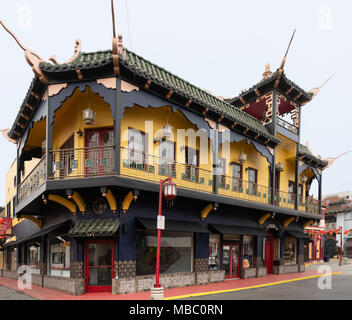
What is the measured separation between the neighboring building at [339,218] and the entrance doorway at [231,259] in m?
35.8

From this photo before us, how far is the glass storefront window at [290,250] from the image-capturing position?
26.6 meters

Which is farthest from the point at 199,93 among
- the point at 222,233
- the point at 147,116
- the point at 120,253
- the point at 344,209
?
the point at 344,209

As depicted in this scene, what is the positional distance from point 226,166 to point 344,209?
40444 millimetres

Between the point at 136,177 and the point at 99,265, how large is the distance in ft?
12.9

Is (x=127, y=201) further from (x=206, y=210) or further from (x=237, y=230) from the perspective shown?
(x=237, y=230)

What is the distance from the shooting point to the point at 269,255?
25.1 metres

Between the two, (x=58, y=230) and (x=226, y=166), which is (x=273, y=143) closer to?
(x=226, y=166)

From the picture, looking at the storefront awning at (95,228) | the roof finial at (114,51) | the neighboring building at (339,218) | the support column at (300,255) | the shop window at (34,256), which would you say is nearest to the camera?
the roof finial at (114,51)

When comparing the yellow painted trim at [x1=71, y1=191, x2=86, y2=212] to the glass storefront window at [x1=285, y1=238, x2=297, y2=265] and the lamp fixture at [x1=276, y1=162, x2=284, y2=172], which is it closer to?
the lamp fixture at [x1=276, y1=162, x2=284, y2=172]

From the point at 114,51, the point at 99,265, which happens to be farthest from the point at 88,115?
the point at 99,265

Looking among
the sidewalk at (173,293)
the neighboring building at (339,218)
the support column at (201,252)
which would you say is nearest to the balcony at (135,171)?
the support column at (201,252)

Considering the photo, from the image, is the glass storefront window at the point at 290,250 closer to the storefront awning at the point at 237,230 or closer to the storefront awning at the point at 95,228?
the storefront awning at the point at 237,230

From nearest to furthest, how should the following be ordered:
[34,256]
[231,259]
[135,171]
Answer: [135,171]
[231,259]
[34,256]

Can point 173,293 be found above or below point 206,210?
below
